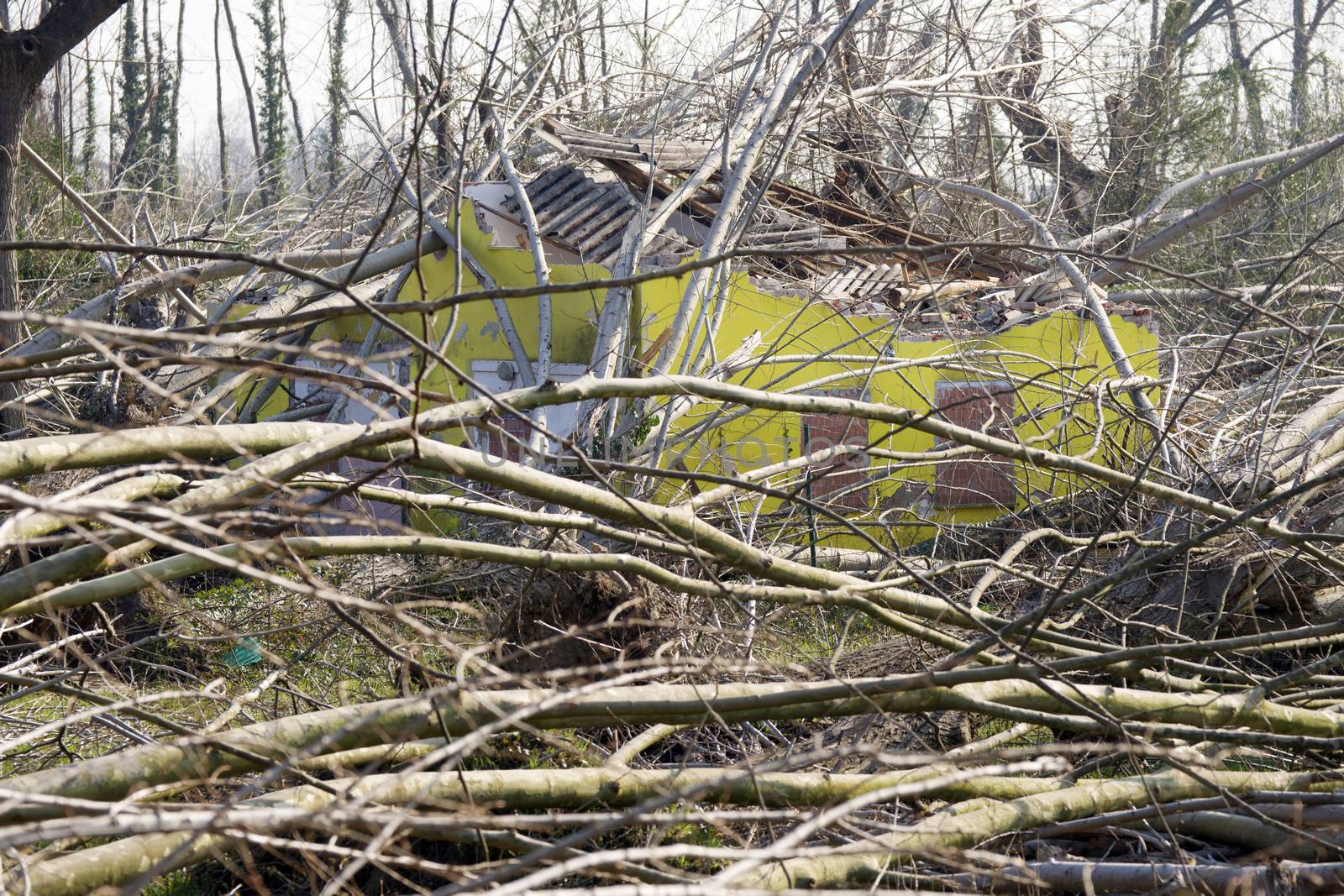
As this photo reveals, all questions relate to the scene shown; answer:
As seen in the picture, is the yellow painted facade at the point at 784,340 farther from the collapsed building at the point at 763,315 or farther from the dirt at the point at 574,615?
the dirt at the point at 574,615

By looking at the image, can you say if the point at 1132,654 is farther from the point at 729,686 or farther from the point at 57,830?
the point at 57,830

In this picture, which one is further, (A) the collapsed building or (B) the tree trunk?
(A) the collapsed building

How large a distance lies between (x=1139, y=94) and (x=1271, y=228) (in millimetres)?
2888

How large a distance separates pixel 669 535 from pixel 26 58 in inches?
182

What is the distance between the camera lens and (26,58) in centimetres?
552

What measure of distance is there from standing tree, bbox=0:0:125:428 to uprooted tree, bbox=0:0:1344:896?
0.02 metres

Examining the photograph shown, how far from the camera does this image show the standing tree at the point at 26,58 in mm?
5484

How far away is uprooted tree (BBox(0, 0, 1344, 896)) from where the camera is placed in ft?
7.58

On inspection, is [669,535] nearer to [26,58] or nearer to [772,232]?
[26,58]

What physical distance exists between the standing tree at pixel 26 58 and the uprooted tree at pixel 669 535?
0.08 feet

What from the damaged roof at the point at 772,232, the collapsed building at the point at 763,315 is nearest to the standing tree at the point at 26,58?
the collapsed building at the point at 763,315

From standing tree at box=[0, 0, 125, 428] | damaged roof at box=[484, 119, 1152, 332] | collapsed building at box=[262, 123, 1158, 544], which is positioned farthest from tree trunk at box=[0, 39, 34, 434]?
damaged roof at box=[484, 119, 1152, 332]

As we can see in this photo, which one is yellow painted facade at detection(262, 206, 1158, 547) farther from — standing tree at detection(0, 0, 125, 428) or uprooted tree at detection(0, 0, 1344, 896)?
standing tree at detection(0, 0, 125, 428)

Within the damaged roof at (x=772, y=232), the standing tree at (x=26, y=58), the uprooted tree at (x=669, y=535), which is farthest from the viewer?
the damaged roof at (x=772, y=232)
